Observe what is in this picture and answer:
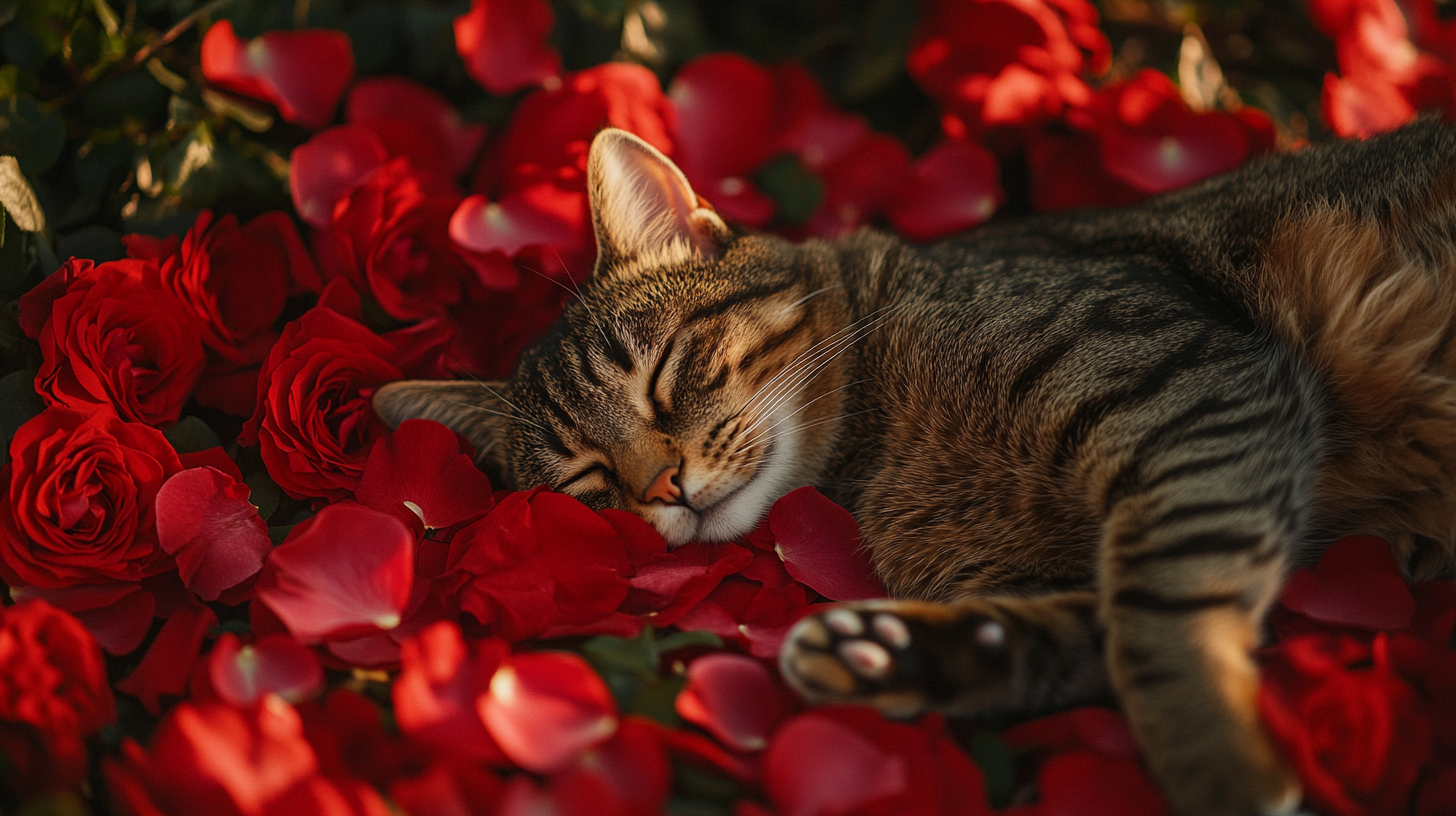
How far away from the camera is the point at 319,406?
45.0 inches

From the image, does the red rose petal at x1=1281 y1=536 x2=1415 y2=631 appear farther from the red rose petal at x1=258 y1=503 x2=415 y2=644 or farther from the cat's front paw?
the red rose petal at x1=258 y1=503 x2=415 y2=644

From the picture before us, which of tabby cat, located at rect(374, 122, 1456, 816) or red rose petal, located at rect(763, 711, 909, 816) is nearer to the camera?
red rose petal, located at rect(763, 711, 909, 816)

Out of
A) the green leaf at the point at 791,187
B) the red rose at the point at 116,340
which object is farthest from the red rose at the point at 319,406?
the green leaf at the point at 791,187

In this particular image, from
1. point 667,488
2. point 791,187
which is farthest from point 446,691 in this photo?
point 791,187

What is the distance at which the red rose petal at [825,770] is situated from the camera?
0.76 meters

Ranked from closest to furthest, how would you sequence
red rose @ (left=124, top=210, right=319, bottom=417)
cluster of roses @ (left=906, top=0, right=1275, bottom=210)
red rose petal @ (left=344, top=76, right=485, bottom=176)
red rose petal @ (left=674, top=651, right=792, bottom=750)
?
red rose petal @ (left=674, top=651, right=792, bottom=750) → red rose @ (left=124, top=210, right=319, bottom=417) → red rose petal @ (left=344, top=76, right=485, bottom=176) → cluster of roses @ (left=906, top=0, right=1275, bottom=210)

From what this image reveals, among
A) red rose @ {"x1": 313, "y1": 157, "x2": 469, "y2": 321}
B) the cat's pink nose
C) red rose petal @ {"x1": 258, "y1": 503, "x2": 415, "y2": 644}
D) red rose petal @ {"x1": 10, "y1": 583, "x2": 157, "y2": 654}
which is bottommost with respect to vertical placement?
red rose petal @ {"x1": 10, "y1": 583, "x2": 157, "y2": 654}

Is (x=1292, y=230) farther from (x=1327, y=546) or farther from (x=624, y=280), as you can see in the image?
(x=624, y=280)

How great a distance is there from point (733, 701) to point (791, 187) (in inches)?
41.3

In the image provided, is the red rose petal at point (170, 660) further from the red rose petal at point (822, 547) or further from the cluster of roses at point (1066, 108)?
the cluster of roses at point (1066, 108)

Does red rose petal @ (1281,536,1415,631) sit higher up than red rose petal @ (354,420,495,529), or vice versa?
red rose petal @ (1281,536,1415,631)

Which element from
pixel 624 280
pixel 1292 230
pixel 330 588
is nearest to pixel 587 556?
pixel 330 588

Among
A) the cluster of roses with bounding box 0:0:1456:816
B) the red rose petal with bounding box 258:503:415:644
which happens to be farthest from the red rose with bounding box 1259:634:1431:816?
the red rose petal with bounding box 258:503:415:644

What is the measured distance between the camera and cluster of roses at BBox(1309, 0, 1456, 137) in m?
1.60
